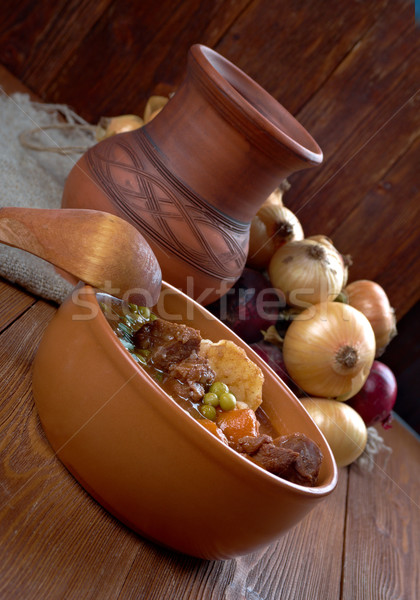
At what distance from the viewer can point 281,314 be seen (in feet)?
4.34

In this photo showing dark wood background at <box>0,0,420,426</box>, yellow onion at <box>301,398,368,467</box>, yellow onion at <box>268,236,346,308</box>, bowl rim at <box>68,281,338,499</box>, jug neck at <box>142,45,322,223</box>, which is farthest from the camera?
dark wood background at <box>0,0,420,426</box>

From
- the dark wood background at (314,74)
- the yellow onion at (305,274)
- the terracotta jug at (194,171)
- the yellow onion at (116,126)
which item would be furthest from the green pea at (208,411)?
the dark wood background at (314,74)

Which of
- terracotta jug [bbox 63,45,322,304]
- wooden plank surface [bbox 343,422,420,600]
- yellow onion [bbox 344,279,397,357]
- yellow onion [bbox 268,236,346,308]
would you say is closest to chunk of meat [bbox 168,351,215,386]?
terracotta jug [bbox 63,45,322,304]

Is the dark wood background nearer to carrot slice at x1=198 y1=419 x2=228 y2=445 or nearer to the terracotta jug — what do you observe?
the terracotta jug

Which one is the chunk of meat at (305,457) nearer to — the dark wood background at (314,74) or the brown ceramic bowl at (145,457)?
the brown ceramic bowl at (145,457)

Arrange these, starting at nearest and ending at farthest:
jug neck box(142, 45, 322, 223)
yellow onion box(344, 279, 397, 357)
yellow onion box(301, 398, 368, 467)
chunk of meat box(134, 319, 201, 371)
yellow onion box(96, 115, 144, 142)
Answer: chunk of meat box(134, 319, 201, 371) → jug neck box(142, 45, 322, 223) → yellow onion box(301, 398, 368, 467) → yellow onion box(344, 279, 397, 357) → yellow onion box(96, 115, 144, 142)

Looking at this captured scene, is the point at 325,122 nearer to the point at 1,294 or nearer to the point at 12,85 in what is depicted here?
the point at 12,85

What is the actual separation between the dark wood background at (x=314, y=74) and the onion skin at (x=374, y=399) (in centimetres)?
58

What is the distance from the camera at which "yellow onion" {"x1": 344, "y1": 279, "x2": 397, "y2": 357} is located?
1.40 metres

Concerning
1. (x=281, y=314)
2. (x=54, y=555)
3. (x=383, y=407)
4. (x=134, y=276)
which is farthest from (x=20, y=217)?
(x=383, y=407)

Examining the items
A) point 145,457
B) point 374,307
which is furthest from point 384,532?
point 145,457

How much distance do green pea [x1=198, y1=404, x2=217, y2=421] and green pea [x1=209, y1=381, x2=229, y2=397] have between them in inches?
1.5

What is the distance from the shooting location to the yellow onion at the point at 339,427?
→ 1.17 m

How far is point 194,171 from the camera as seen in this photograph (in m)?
1.02
